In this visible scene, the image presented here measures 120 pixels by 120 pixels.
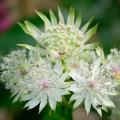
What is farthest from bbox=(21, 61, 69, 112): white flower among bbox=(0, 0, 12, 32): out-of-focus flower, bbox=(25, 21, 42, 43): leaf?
bbox=(0, 0, 12, 32): out-of-focus flower

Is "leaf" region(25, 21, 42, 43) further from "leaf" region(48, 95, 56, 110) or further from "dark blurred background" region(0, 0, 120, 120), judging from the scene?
"dark blurred background" region(0, 0, 120, 120)

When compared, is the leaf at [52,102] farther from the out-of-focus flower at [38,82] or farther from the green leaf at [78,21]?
the green leaf at [78,21]

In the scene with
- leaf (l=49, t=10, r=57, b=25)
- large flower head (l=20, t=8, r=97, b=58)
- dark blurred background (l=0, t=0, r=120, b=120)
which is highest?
dark blurred background (l=0, t=0, r=120, b=120)

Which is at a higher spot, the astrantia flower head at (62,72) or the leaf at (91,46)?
the leaf at (91,46)

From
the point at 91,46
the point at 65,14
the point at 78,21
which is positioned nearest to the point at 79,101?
the point at 91,46

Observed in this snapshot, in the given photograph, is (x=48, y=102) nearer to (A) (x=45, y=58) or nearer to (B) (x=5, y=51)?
(A) (x=45, y=58)

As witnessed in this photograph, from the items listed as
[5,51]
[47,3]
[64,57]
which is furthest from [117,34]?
[64,57]

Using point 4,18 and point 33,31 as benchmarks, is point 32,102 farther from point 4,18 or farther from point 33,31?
point 4,18

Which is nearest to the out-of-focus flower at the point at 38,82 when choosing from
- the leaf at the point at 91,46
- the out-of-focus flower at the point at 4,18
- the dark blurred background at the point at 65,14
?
the leaf at the point at 91,46
